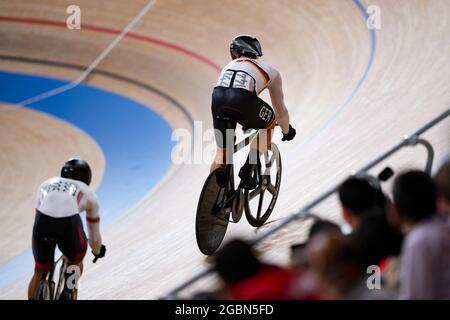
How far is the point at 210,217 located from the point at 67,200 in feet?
2.72

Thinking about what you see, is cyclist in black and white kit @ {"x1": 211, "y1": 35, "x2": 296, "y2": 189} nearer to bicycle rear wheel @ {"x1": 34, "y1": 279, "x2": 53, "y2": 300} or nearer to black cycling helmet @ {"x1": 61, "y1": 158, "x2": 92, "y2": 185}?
black cycling helmet @ {"x1": 61, "y1": 158, "x2": 92, "y2": 185}

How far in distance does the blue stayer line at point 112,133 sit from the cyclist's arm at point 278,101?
7.85ft

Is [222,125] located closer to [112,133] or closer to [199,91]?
[112,133]

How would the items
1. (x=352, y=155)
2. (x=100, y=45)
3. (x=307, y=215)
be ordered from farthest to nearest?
(x=100, y=45) → (x=352, y=155) → (x=307, y=215)

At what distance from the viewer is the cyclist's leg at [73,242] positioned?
4.05 m

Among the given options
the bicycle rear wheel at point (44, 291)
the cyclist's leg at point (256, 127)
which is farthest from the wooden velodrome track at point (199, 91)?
the bicycle rear wheel at point (44, 291)

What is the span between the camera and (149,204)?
674 centimetres

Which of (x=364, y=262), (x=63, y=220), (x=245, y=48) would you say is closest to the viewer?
(x=364, y=262)

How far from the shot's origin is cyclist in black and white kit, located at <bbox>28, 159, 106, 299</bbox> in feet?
13.3

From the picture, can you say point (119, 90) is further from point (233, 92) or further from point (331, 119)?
point (233, 92)

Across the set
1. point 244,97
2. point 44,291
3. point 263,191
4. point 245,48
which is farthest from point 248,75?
point 44,291

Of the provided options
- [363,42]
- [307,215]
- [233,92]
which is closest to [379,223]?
[307,215]

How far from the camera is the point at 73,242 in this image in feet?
13.3

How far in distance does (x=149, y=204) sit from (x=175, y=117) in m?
2.07
